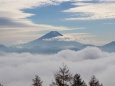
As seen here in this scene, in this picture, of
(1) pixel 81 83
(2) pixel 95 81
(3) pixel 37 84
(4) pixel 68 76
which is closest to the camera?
(4) pixel 68 76

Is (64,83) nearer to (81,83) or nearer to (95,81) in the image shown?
(81,83)

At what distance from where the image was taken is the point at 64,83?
50.5 m

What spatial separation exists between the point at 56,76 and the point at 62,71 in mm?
1572

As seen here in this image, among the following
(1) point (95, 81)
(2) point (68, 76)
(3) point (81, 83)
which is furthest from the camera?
(1) point (95, 81)

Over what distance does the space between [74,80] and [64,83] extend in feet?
19.2

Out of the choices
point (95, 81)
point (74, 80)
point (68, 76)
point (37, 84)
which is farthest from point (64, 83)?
point (95, 81)

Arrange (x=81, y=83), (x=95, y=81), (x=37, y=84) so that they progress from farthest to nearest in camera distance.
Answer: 1. (x=95, y=81)
2. (x=37, y=84)
3. (x=81, y=83)

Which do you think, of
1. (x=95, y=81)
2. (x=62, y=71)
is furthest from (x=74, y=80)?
(x=95, y=81)

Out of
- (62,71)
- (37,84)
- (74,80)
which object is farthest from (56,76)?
(37,84)

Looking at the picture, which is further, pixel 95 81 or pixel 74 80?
pixel 95 81

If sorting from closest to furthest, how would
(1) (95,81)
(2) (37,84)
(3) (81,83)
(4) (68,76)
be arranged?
(4) (68,76) → (3) (81,83) → (2) (37,84) → (1) (95,81)

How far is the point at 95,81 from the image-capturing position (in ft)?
211

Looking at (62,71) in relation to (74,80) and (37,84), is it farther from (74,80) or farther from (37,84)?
(37,84)

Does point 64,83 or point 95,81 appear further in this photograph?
point 95,81
